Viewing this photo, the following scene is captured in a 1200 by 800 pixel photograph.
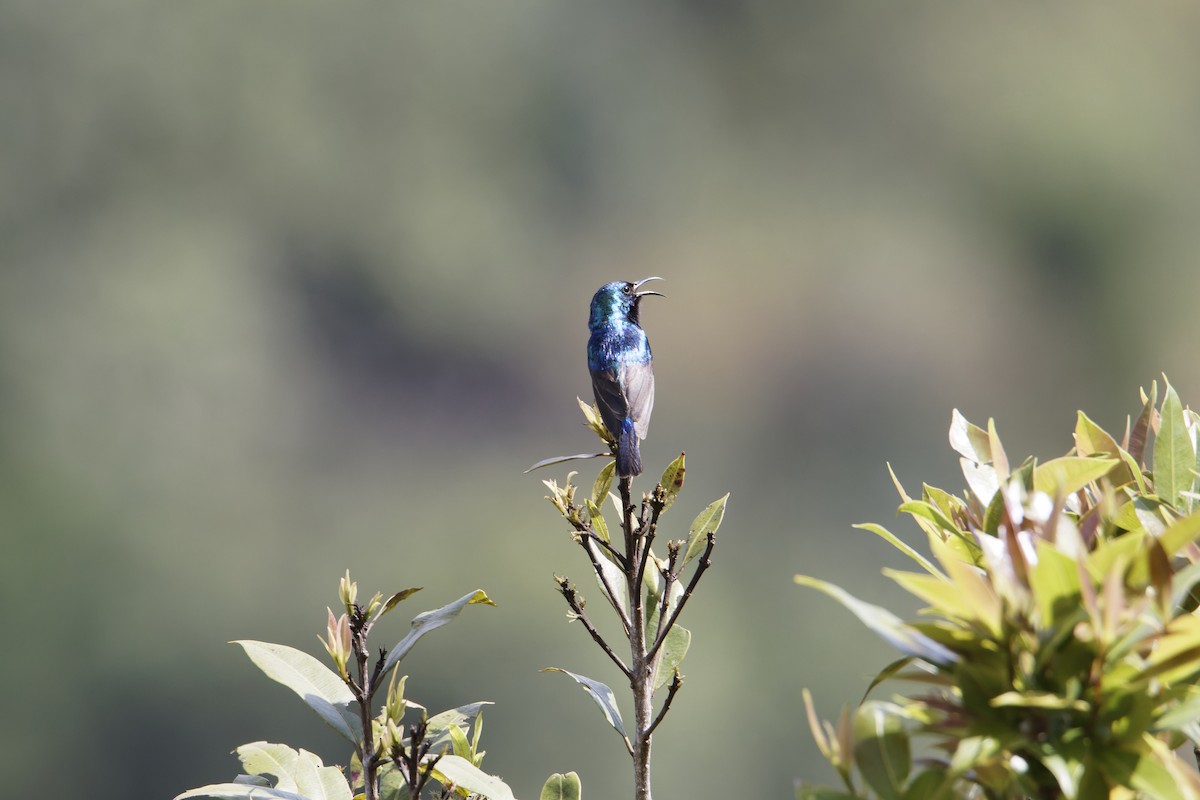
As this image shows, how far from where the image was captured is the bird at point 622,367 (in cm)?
225

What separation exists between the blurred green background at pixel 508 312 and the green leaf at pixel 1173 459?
22933 millimetres

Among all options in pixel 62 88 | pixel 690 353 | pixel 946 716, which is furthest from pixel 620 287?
pixel 62 88

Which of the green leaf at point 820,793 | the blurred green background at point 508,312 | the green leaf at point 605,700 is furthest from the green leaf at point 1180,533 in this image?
the blurred green background at point 508,312

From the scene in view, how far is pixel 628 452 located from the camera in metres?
1.81

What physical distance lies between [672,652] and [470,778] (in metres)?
0.31

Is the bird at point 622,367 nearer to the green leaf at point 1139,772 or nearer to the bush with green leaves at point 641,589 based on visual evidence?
the bush with green leaves at point 641,589

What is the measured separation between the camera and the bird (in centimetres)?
225

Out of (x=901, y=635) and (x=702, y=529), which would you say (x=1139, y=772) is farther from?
(x=702, y=529)

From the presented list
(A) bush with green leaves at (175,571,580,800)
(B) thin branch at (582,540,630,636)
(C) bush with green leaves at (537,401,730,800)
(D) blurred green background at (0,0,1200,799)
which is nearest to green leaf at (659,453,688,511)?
(C) bush with green leaves at (537,401,730,800)

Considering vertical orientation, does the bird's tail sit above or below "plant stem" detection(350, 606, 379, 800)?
above

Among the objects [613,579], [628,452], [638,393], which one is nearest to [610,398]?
[638,393]

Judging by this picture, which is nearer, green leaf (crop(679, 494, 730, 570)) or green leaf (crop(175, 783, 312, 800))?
green leaf (crop(175, 783, 312, 800))

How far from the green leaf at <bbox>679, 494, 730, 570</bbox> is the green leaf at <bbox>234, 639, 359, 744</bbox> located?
36 cm

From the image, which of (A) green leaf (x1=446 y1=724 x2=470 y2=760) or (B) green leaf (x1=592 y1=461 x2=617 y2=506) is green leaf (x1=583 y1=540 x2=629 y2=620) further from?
(A) green leaf (x1=446 y1=724 x2=470 y2=760)
